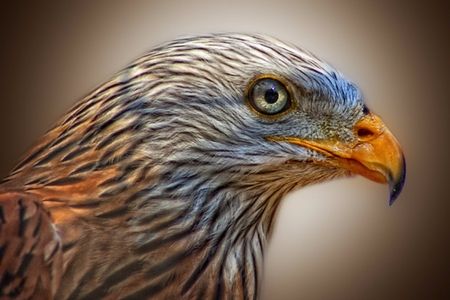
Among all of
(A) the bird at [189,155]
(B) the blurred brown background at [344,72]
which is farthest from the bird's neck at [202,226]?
(B) the blurred brown background at [344,72]

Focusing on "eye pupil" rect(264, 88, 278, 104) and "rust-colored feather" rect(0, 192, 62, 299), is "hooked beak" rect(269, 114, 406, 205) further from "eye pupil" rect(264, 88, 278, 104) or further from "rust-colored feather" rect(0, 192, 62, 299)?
"rust-colored feather" rect(0, 192, 62, 299)

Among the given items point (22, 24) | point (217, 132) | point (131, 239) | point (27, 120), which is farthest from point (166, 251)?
point (22, 24)

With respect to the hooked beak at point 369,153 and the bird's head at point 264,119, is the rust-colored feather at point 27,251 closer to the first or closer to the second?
the bird's head at point 264,119

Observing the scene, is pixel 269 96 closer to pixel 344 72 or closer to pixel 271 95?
pixel 271 95

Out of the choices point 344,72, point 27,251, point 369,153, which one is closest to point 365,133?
point 369,153

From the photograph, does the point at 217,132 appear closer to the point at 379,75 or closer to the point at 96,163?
the point at 96,163

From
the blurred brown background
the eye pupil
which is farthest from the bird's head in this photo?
the blurred brown background
